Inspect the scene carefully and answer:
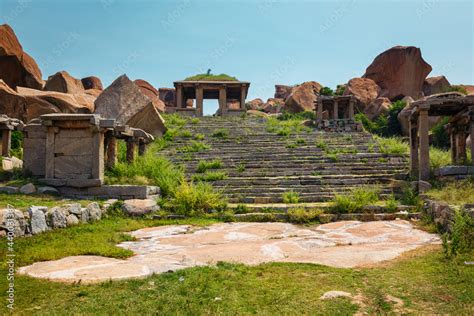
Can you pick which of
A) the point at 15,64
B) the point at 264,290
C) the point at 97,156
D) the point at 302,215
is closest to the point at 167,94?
the point at 15,64

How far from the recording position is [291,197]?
927 centimetres

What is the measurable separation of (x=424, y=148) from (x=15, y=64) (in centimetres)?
2097

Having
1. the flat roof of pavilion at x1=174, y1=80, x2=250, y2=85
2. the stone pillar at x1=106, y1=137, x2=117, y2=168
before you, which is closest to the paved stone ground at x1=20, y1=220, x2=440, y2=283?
the stone pillar at x1=106, y1=137, x2=117, y2=168

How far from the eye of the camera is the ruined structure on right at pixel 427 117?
9.45 meters

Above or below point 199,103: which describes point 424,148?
below

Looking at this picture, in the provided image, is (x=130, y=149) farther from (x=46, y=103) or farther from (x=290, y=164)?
(x=46, y=103)

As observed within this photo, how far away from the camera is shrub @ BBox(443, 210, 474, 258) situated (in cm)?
443

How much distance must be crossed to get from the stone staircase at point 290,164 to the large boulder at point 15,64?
10.6m

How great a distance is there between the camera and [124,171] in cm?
981

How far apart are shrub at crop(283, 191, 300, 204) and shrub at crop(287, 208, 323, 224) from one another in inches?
48.9

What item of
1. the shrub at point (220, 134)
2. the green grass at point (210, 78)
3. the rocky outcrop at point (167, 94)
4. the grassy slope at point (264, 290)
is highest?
the rocky outcrop at point (167, 94)

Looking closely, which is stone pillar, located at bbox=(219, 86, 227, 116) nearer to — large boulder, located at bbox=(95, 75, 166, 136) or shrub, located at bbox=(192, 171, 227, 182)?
large boulder, located at bbox=(95, 75, 166, 136)

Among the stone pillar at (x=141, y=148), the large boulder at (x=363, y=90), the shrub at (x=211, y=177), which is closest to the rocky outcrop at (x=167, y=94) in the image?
the large boulder at (x=363, y=90)

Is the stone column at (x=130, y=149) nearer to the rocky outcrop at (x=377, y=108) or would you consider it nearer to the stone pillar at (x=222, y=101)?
the stone pillar at (x=222, y=101)
